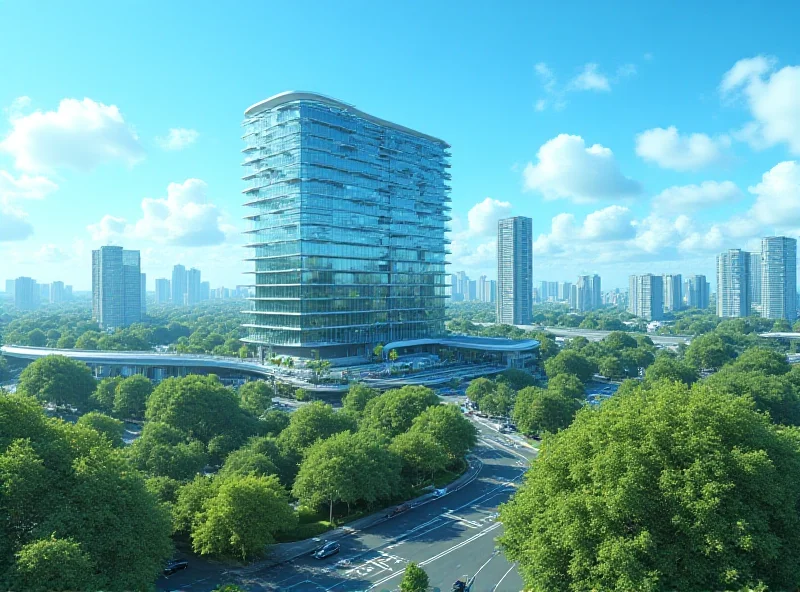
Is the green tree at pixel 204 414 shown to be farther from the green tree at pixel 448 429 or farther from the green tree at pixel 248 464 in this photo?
the green tree at pixel 448 429

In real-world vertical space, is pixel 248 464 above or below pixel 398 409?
below

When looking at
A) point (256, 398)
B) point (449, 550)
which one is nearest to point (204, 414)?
point (256, 398)

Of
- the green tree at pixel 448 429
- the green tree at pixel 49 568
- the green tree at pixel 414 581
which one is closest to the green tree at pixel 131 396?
the green tree at pixel 448 429

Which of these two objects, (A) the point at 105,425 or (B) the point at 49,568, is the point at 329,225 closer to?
(A) the point at 105,425

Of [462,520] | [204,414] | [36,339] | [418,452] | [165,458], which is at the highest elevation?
[36,339]

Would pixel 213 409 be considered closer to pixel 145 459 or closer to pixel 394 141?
pixel 145 459

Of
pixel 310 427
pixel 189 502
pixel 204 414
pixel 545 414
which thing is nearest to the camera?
pixel 189 502

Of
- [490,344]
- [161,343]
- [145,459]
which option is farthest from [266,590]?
[161,343]
